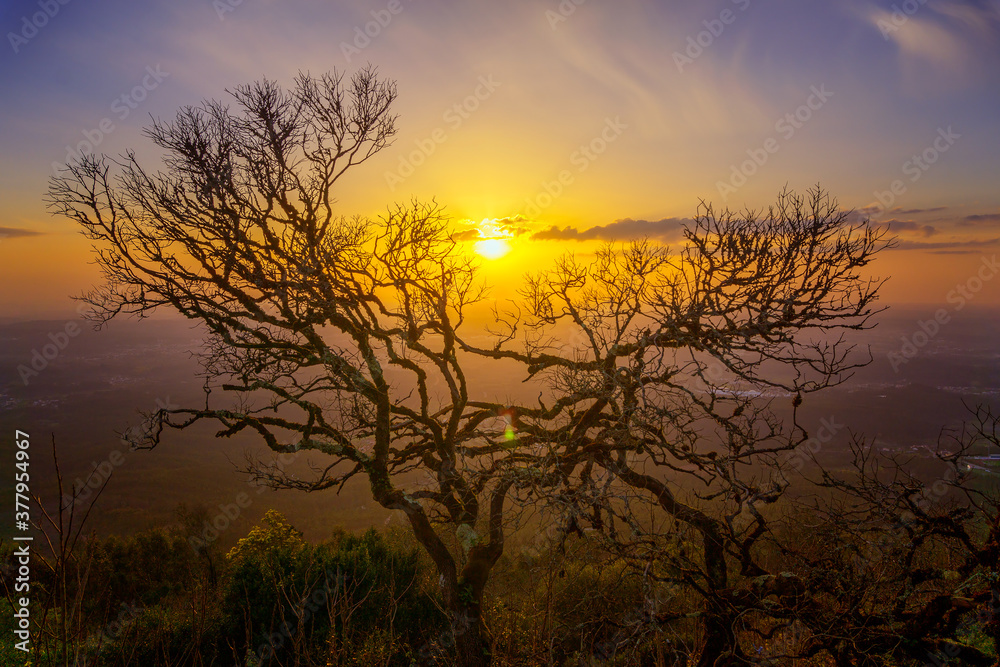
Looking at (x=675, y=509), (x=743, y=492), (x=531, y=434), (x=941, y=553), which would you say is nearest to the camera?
(x=743, y=492)

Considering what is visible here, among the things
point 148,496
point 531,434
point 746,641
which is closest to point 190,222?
point 531,434

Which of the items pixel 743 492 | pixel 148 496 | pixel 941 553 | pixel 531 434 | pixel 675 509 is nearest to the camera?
pixel 743 492

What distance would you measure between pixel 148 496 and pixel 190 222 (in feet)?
322

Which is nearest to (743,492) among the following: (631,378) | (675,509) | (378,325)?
(675,509)

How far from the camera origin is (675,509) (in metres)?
6.00

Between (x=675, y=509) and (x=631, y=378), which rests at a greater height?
(x=631, y=378)

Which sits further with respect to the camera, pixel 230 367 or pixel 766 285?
pixel 230 367

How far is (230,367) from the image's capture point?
6617 mm

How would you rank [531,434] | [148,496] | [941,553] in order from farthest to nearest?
[148,496] < [941,553] < [531,434]

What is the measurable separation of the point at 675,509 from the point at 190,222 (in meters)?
7.13

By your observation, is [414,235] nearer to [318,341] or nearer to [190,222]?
[318,341]

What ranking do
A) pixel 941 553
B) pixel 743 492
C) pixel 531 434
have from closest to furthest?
pixel 743 492, pixel 531 434, pixel 941 553

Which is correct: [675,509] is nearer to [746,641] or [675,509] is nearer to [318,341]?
[746,641]

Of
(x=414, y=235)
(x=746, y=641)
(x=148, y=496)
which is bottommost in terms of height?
(x=148, y=496)
